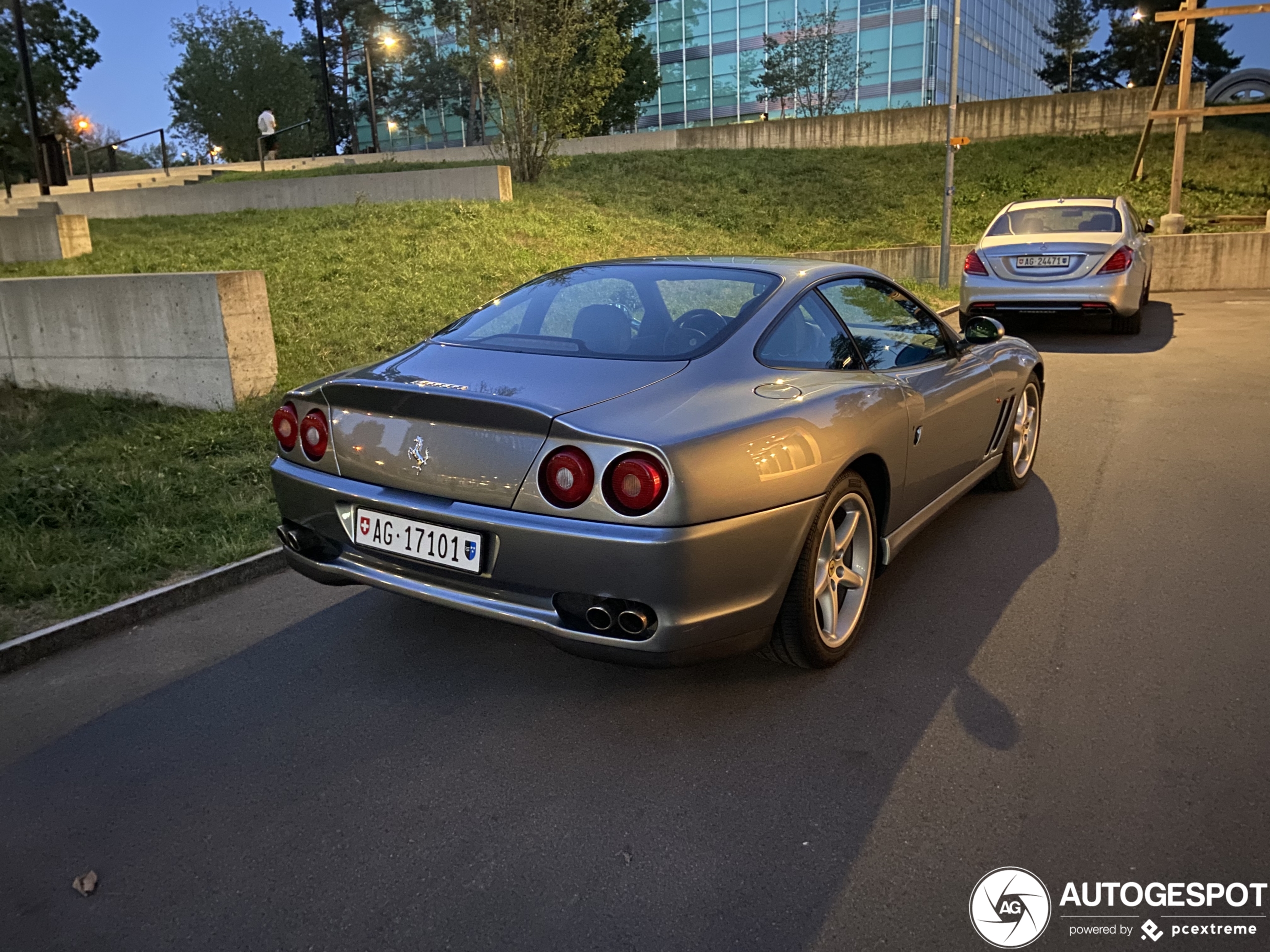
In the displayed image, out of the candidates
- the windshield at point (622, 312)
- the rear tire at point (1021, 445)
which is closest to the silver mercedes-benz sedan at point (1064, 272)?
the rear tire at point (1021, 445)

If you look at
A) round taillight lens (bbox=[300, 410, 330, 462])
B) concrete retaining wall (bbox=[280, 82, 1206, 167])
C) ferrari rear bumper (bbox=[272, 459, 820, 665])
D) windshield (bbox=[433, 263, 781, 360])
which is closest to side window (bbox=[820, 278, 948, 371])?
windshield (bbox=[433, 263, 781, 360])

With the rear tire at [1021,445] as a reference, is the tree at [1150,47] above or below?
above

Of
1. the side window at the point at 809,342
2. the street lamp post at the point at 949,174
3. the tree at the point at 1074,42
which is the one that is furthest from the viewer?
the tree at the point at 1074,42

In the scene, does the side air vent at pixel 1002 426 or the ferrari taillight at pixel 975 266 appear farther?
the ferrari taillight at pixel 975 266

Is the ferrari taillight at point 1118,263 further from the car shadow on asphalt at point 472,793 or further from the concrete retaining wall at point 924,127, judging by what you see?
the concrete retaining wall at point 924,127

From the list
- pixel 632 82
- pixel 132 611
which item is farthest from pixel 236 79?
pixel 132 611

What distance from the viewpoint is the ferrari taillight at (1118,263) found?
10.9 metres

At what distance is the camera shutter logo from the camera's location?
7.29ft

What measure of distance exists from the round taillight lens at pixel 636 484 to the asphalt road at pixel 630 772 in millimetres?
790

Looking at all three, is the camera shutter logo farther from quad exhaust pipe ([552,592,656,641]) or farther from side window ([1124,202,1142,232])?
side window ([1124,202,1142,232])

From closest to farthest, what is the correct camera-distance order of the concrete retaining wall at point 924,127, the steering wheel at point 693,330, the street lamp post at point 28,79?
the steering wheel at point 693,330 → the street lamp post at point 28,79 → the concrete retaining wall at point 924,127

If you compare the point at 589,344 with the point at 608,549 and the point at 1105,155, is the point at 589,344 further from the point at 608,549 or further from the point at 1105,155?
the point at 1105,155

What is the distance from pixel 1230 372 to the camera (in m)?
9.22

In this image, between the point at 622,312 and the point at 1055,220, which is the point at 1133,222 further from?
the point at 622,312
